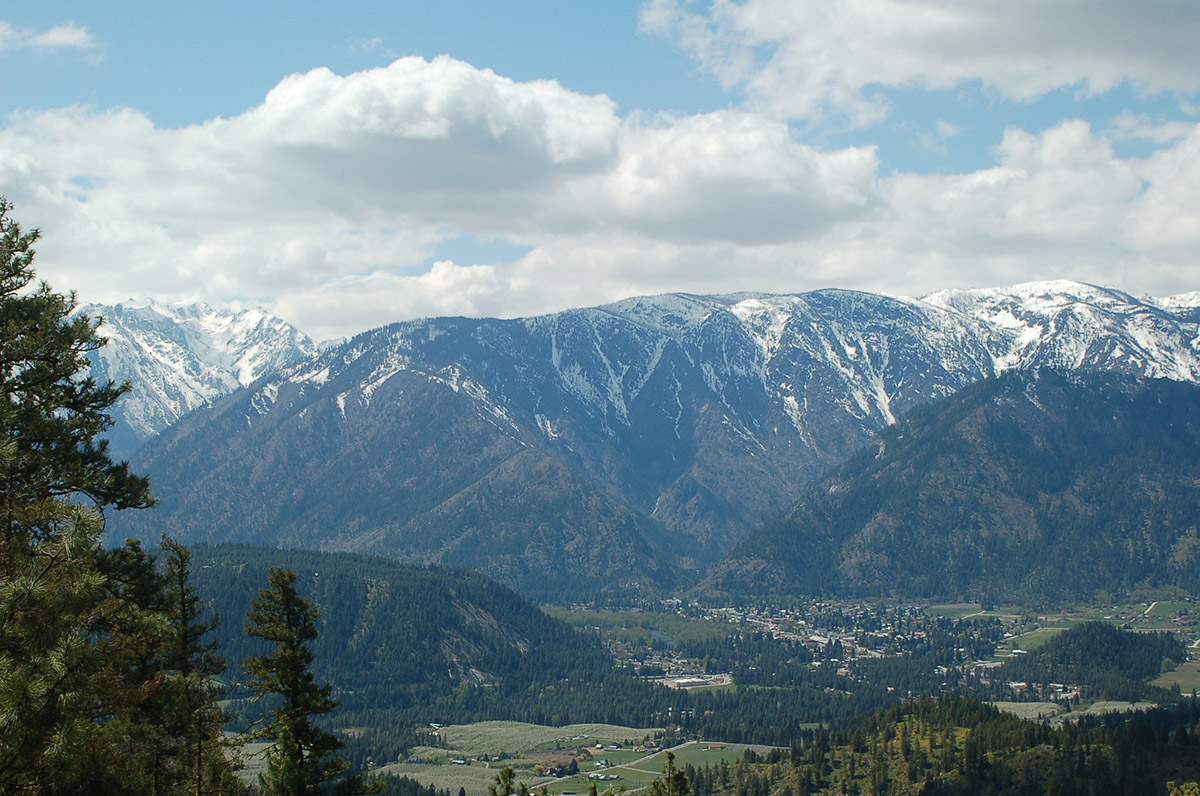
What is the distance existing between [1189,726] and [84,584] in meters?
205

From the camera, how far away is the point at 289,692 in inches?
1879

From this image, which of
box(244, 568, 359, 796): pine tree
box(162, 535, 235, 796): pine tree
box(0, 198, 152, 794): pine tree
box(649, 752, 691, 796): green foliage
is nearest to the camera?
A: box(0, 198, 152, 794): pine tree

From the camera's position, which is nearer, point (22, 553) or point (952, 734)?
point (22, 553)

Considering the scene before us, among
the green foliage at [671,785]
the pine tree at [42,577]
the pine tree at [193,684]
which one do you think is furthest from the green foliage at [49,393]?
the green foliage at [671,785]

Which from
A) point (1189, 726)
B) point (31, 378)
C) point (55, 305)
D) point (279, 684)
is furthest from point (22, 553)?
point (1189, 726)

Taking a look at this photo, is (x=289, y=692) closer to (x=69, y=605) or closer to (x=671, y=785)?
(x=671, y=785)

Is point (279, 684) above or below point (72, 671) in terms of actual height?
below

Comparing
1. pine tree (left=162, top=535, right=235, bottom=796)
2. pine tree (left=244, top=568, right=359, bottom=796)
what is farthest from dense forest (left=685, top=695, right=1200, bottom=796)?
pine tree (left=162, top=535, right=235, bottom=796)

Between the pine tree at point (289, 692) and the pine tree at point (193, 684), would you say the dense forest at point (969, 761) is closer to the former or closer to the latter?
the pine tree at point (289, 692)

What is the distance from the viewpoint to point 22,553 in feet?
94.6

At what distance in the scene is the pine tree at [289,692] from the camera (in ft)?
151

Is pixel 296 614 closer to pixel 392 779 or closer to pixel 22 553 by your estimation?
pixel 22 553

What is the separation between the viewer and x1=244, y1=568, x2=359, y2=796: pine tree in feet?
151

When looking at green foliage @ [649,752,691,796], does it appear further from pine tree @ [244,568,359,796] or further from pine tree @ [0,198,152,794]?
pine tree @ [0,198,152,794]
